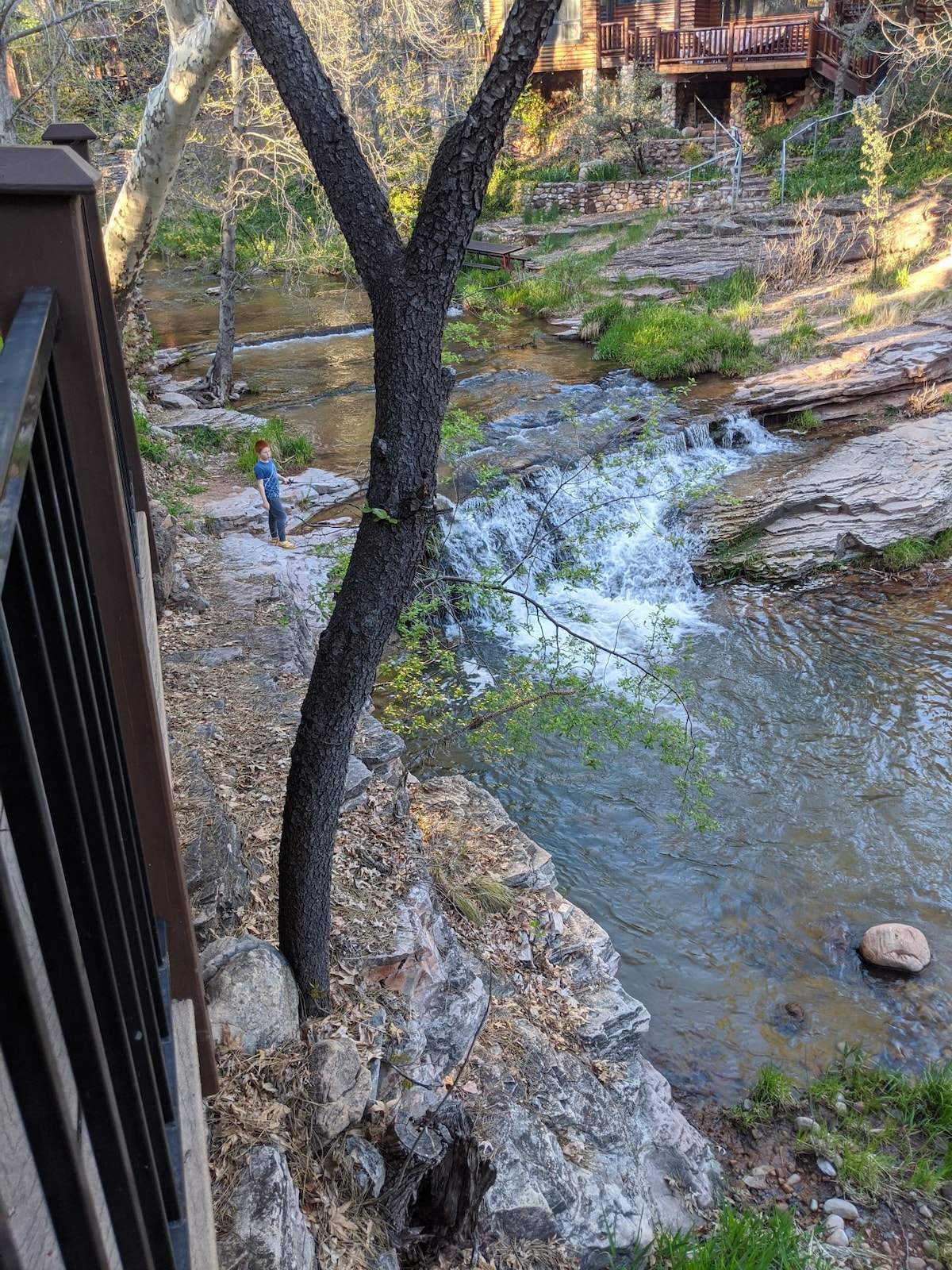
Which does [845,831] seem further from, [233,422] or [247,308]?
[247,308]

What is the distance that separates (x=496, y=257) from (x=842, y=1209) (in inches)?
729

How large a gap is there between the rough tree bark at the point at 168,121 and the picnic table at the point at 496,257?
41.8 ft

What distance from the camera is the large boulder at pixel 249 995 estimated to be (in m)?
3.21

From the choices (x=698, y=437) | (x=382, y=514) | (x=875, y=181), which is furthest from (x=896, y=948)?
(x=875, y=181)

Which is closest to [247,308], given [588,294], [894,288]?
[588,294]

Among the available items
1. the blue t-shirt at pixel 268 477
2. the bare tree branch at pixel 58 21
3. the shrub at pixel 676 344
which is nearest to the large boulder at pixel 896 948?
the blue t-shirt at pixel 268 477

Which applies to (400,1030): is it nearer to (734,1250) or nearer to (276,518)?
(734,1250)

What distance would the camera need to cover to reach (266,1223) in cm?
261

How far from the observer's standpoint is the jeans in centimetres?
884

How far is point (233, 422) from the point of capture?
41.3 ft

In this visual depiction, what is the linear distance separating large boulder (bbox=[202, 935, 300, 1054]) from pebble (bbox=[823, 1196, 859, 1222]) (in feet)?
9.35

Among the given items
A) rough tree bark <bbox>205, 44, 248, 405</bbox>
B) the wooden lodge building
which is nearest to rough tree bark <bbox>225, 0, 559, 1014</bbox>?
rough tree bark <bbox>205, 44, 248, 405</bbox>

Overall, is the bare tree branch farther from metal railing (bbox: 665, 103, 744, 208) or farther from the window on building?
the window on building

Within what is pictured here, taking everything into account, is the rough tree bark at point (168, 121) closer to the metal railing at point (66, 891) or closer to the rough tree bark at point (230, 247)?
the rough tree bark at point (230, 247)
